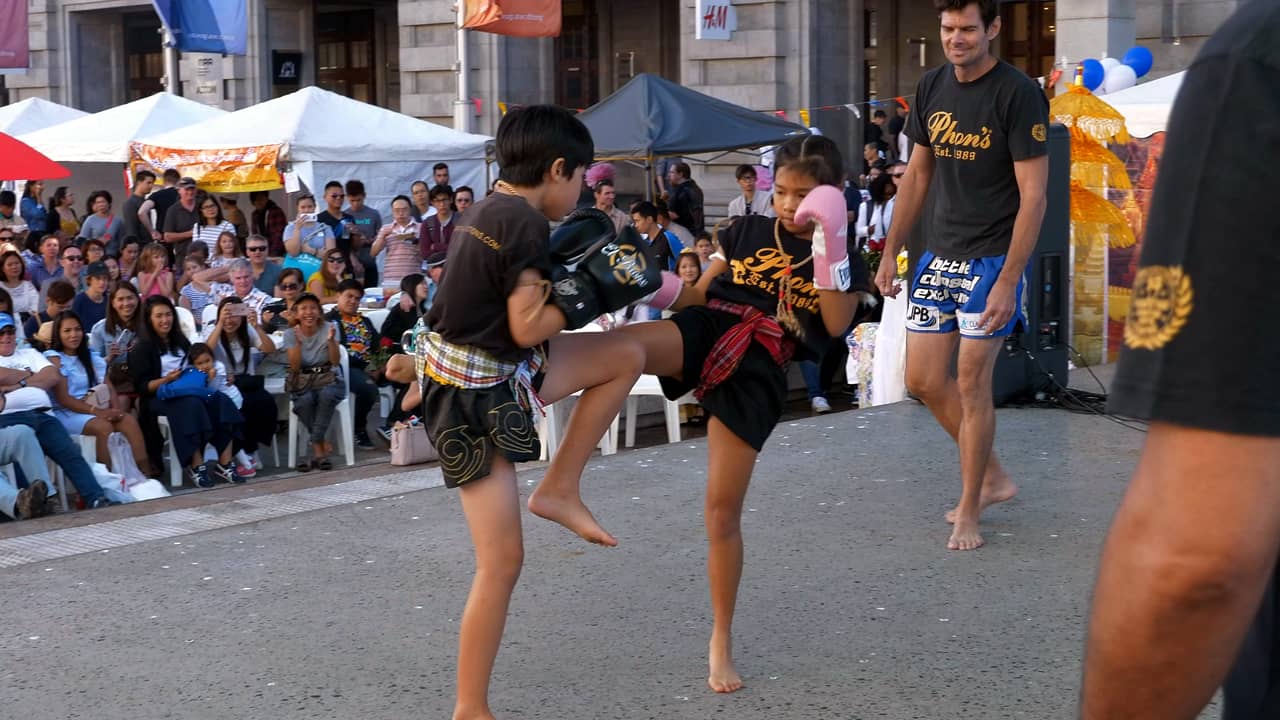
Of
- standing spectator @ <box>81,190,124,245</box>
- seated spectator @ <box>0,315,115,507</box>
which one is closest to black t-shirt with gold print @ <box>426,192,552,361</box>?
seated spectator @ <box>0,315,115,507</box>

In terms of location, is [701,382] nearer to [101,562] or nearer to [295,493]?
[101,562]

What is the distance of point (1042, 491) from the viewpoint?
20.9ft

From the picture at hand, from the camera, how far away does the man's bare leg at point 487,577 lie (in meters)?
3.60

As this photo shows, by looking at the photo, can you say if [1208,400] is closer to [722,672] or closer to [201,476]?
[722,672]

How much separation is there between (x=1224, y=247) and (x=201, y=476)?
9468mm

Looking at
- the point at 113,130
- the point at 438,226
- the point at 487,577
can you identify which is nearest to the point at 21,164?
the point at 438,226

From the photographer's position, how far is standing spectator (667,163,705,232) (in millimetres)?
18391

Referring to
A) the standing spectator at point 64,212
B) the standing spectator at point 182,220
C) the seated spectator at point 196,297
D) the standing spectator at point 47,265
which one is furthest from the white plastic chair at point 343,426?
the standing spectator at point 64,212

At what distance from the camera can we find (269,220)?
17.5 metres

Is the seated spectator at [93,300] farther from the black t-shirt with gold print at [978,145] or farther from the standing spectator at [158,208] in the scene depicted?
the black t-shirt with gold print at [978,145]

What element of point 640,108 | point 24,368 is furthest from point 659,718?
point 640,108

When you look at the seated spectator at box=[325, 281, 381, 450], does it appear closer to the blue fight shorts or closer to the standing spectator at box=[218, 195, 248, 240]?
the standing spectator at box=[218, 195, 248, 240]

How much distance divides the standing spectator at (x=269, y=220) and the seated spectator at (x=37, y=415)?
8121 millimetres

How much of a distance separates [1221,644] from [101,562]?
4.90 m
